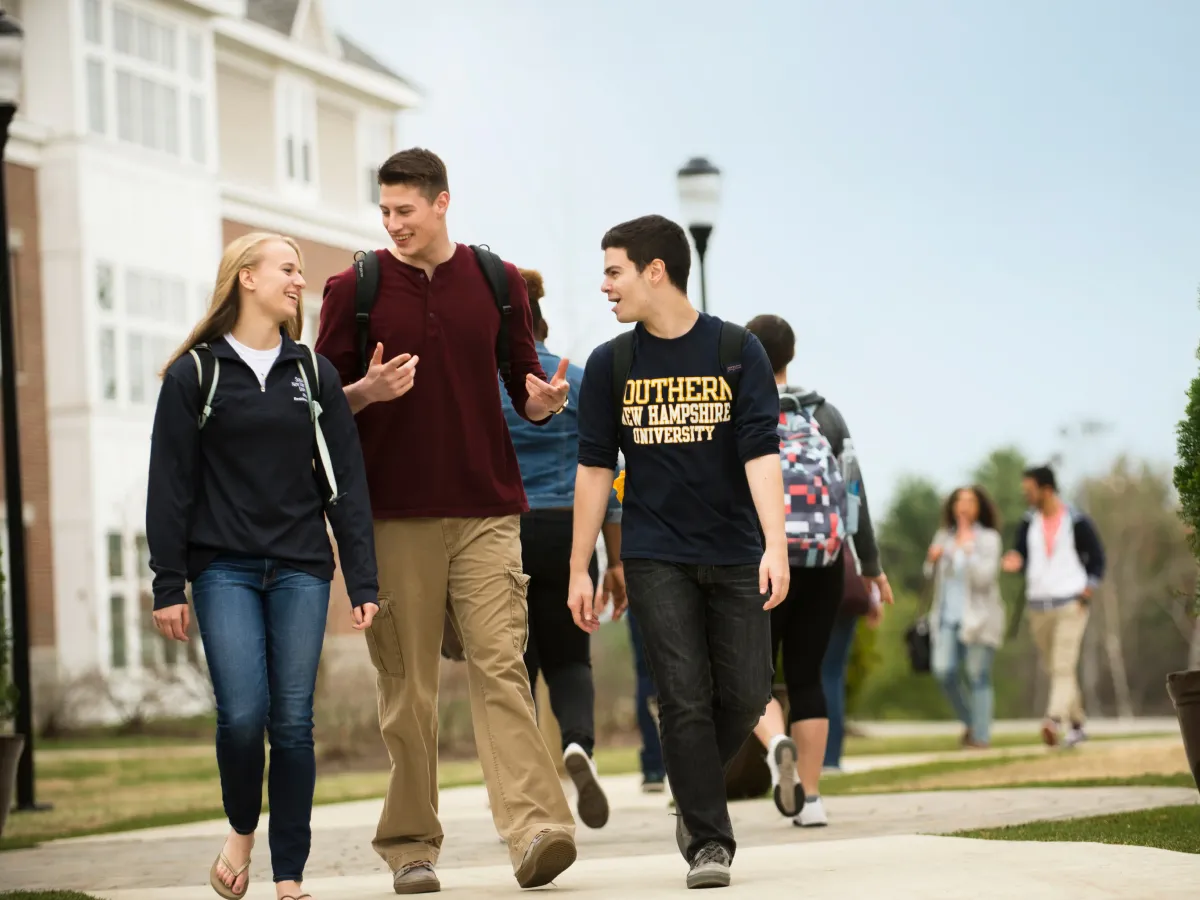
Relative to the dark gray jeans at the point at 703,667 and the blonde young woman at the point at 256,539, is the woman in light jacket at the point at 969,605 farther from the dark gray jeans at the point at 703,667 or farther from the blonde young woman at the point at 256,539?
the blonde young woman at the point at 256,539

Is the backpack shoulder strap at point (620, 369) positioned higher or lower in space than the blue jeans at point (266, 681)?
higher

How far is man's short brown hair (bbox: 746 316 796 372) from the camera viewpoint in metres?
8.30

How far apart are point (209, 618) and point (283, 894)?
2.72 feet

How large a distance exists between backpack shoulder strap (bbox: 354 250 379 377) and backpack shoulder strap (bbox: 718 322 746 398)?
3.70 feet

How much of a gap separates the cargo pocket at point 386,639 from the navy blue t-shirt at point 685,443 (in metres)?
0.78

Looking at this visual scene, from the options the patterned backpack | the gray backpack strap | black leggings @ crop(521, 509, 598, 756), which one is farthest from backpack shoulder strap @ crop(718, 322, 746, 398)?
black leggings @ crop(521, 509, 598, 756)

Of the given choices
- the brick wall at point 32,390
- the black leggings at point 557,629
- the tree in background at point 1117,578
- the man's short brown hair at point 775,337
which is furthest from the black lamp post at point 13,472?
the tree in background at point 1117,578

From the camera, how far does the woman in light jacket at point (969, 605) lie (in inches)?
641

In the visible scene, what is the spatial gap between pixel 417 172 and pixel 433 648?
5.03 feet

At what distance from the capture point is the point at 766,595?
604cm

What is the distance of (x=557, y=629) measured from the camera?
7918 millimetres

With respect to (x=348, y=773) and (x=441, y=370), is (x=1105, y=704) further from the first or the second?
(x=441, y=370)

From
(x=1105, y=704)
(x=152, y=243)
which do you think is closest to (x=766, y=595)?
(x=152, y=243)

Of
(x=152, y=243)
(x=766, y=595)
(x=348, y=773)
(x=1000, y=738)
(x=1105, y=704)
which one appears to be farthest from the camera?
(x=1105, y=704)
